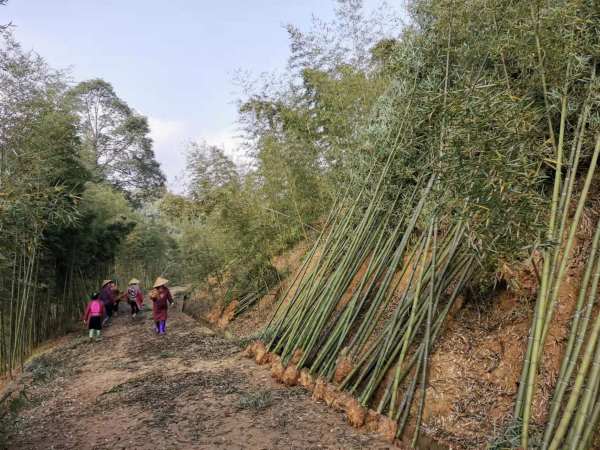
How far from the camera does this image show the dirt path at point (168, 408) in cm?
294

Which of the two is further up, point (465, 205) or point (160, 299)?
point (465, 205)

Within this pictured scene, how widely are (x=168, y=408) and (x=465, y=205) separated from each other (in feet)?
9.23

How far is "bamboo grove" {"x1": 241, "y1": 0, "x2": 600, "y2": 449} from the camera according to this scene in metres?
2.21

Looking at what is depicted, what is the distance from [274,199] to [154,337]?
2.89 m

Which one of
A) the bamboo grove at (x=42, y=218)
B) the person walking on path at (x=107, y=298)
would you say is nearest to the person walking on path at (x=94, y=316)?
the bamboo grove at (x=42, y=218)

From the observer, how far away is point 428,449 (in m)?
2.76

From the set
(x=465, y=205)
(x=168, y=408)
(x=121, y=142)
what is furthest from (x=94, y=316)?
(x=121, y=142)

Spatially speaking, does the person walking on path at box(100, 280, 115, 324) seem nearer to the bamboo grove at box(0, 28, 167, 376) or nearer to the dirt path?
the bamboo grove at box(0, 28, 167, 376)

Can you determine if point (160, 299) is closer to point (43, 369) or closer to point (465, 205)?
point (43, 369)

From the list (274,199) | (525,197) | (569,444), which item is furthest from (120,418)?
(274,199)

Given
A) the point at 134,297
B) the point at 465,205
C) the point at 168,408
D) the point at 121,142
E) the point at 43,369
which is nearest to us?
Answer: the point at 465,205

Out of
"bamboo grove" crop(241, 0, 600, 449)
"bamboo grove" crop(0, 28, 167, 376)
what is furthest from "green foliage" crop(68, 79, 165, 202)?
"bamboo grove" crop(241, 0, 600, 449)

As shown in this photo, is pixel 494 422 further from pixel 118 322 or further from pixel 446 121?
pixel 118 322

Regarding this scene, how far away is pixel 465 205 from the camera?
235 centimetres
